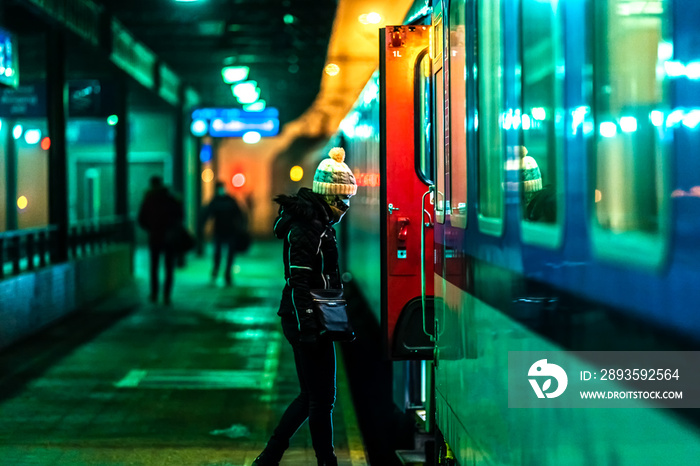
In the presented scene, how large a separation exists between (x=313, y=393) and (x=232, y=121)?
1797cm

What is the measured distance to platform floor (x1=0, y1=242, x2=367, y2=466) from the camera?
6.44 meters

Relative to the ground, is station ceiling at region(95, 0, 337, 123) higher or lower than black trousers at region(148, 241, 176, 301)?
higher

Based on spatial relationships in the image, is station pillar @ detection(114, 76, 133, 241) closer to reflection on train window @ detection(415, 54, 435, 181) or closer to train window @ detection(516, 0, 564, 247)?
reflection on train window @ detection(415, 54, 435, 181)

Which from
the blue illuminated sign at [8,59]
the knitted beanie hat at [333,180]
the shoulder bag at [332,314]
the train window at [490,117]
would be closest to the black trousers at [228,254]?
the blue illuminated sign at [8,59]

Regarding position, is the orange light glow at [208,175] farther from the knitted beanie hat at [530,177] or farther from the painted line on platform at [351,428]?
the knitted beanie hat at [530,177]

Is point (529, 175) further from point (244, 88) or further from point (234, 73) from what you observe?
point (244, 88)

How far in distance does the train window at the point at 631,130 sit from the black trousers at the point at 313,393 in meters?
2.90

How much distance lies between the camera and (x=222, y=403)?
7977mm

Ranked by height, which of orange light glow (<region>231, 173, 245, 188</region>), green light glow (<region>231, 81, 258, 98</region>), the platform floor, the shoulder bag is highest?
green light glow (<region>231, 81, 258, 98</region>)

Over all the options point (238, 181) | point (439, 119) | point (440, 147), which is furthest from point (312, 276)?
point (238, 181)

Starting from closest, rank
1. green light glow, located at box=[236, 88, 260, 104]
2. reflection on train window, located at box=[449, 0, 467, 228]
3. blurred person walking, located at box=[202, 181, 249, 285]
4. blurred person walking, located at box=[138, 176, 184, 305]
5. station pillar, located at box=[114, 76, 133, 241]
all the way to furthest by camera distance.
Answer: reflection on train window, located at box=[449, 0, 467, 228], blurred person walking, located at box=[138, 176, 184, 305], station pillar, located at box=[114, 76, 133, 241], blurred person walking, located at box=[202, 181, 249, 285], green light glow, located at box=[236, 88, 260, 104]

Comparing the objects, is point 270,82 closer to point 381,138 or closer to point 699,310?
point 381,138

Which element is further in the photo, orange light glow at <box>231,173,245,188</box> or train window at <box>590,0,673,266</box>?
orange light glow at <box>231,173,245,188</box>

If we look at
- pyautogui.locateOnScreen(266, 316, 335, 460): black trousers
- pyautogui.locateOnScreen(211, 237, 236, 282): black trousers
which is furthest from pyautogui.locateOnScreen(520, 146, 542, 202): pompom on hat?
pyautogui.locateOnScreen(211, 237, 236, 282): black trousers
